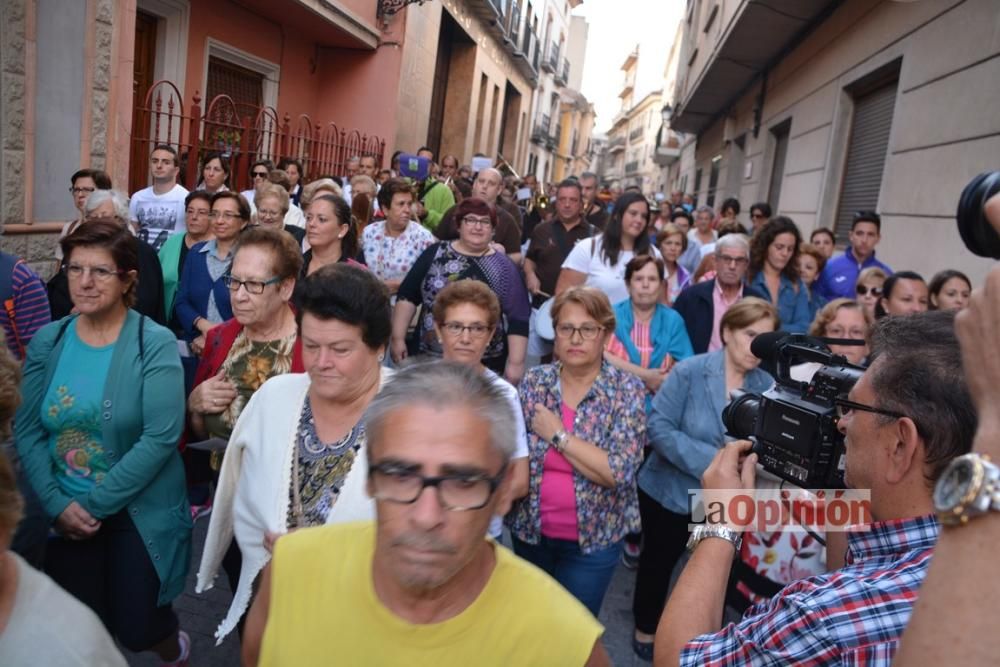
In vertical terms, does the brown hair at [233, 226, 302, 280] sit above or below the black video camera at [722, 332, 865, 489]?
above

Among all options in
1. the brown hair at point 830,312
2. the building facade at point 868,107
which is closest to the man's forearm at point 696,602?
the brown hair at point 830,312

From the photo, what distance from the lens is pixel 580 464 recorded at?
3105 mm

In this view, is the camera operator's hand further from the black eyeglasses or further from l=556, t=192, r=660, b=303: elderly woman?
l=556, t=192, r=660, b=303: elderly woman

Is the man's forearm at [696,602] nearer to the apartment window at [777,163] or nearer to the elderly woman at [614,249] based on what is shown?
the elderly woman at [614,249]

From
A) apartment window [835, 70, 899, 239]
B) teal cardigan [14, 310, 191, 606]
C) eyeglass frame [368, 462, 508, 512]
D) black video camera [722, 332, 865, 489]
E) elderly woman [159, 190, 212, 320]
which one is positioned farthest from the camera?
apartment window [835, 70, 899, 239]

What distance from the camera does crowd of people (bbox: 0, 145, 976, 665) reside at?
149 centimetres

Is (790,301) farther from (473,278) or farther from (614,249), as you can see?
(473,278)

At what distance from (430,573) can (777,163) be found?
46.2 feet

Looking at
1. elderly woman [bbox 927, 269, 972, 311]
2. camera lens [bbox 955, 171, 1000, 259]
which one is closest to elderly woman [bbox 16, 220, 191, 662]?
camera lens [bbox 955, 171, 1000, 259]

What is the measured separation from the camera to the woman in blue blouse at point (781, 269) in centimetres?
568

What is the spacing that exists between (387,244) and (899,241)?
4.48 metres

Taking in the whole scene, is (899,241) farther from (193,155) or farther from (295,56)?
(295,56)

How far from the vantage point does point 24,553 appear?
2.32 meters

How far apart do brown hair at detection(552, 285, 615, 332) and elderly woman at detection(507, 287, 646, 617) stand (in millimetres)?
56
